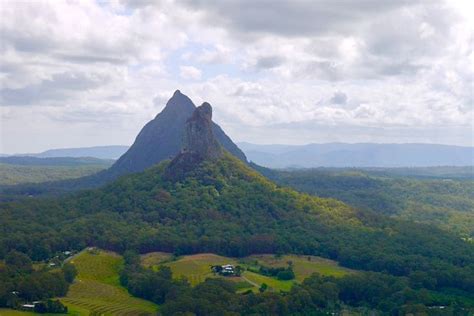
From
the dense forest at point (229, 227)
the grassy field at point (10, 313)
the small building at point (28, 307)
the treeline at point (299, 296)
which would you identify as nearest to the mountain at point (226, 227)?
the dense forest at point (229, 227)

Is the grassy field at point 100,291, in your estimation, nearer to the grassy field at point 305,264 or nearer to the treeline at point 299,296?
the treeline at point 299,296

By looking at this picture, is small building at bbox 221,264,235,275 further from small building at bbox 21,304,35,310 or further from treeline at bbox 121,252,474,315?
small building at bbox 21,304,35,310

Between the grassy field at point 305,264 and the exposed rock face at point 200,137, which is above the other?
the exposed rock face at point 200,137

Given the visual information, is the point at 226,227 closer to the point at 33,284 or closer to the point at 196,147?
the point at 196,147

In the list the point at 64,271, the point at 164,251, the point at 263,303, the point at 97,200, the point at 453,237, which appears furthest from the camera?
the point at 97,200

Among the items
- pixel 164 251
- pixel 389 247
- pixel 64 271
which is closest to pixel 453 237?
pixel 389 247

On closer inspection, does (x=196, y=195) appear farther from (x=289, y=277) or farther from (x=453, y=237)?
(x=453, y=237)
